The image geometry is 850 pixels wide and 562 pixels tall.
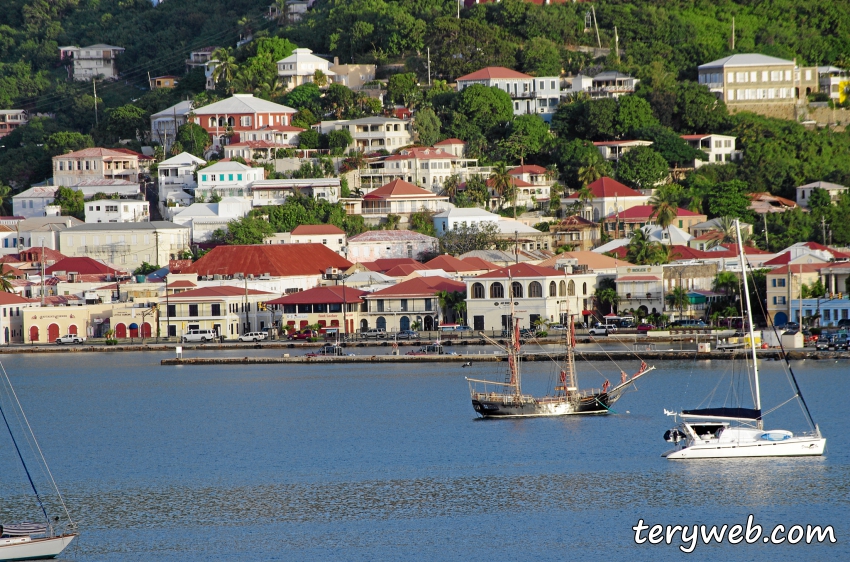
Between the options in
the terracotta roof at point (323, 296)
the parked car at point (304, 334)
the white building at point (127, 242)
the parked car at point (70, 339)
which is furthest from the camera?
the white building at point (127, 242)

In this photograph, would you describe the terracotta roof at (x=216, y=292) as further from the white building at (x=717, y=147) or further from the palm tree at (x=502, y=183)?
the white building at (x=717, y=147)

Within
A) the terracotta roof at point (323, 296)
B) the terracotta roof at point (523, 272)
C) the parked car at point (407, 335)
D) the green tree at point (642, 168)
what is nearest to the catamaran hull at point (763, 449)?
the terracotta roof at point (523, 272)

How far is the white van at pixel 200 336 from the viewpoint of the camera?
79688 millimetres

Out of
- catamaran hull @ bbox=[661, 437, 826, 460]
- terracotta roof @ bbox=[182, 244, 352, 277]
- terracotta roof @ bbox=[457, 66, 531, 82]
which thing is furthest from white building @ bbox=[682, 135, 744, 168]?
catamaran hull @ bbox=[661, 437, 826, 460]

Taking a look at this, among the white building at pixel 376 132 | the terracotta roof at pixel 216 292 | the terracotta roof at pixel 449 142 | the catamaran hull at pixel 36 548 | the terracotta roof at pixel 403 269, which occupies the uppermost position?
the white building at pixel 376 132

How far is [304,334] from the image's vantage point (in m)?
78.4

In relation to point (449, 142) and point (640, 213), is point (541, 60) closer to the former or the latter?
point (449, 142)

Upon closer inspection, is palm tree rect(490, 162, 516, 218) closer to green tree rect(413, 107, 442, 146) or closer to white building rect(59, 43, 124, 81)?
green tree rect(413, 107, 442, 146)

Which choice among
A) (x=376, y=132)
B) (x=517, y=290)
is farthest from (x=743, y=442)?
(x=376, y=132)

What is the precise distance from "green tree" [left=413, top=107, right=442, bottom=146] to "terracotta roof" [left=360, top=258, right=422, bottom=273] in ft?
51.8

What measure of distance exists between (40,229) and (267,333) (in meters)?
22.7

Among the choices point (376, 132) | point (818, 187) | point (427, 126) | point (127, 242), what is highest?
point (427, 126)

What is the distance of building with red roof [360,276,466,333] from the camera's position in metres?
78.3

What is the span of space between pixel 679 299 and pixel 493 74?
111 ft
